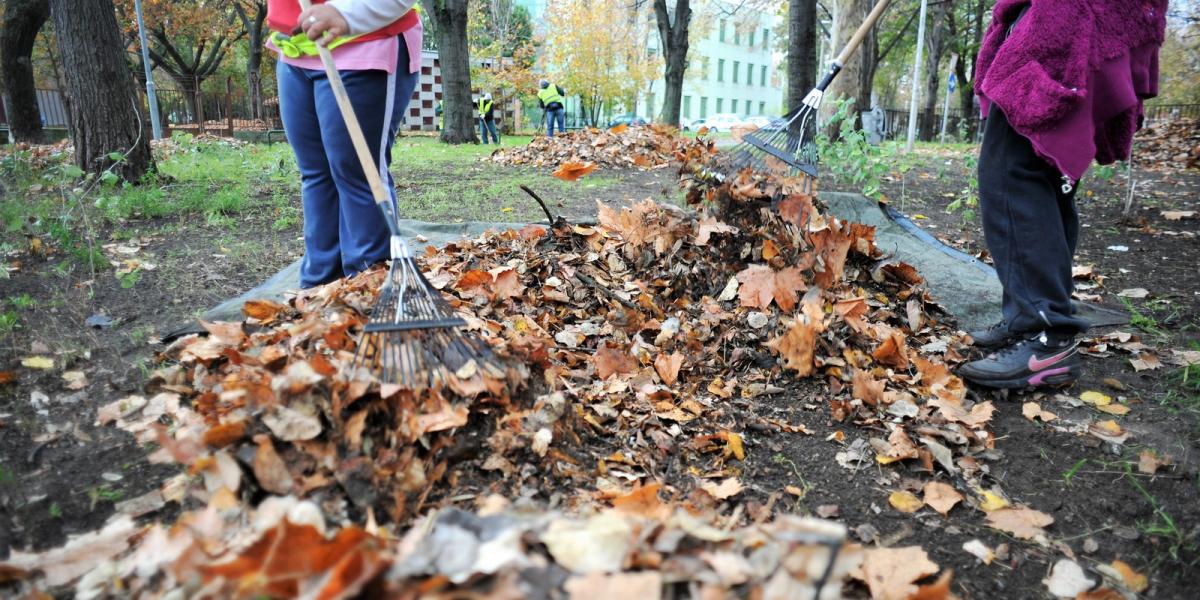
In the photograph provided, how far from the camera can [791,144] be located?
310 centimetres

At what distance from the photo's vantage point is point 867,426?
1953 millimetres

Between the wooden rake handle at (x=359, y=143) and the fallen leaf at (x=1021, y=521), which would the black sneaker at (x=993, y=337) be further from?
the wooden rake handle at (x=359, y=143)

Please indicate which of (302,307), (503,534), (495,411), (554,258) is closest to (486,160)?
(554,258)

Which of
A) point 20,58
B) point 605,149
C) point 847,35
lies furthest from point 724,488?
point 20,58

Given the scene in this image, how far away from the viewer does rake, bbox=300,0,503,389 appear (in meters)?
1.48

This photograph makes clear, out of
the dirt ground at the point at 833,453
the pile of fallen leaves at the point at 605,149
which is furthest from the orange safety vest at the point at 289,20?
the pile of fallen leaves at the point at 605,149

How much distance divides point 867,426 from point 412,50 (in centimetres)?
199

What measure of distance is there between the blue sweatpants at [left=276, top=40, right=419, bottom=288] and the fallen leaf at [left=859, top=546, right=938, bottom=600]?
73.9 inches

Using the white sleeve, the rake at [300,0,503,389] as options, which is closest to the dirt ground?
the rake at [300,0,503,389]

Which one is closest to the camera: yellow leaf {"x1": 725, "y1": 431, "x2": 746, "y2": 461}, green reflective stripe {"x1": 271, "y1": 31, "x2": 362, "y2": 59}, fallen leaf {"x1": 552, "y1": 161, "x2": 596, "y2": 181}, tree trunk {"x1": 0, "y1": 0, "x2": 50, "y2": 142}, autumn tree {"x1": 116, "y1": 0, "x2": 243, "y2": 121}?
yellow leaf {"x1": 725, "y1": 431, "x2": 746, "y2": 461}

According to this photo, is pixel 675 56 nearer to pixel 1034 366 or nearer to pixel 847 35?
pixel 847 35

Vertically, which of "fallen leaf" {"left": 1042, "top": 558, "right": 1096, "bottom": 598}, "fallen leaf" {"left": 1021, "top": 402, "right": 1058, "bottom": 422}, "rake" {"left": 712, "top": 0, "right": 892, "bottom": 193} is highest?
"rake" {"left": 712, "top": 0, "right": 892, "bottom": 193}

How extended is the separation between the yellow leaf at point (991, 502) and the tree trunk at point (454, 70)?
12425 millimetres

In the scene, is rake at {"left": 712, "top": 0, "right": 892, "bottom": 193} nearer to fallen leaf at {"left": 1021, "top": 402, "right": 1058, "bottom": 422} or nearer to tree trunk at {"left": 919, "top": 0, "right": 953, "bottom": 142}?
fallen leaf at {"left": 1021, "top": 402, "right": 1058, "bottom": 422}
